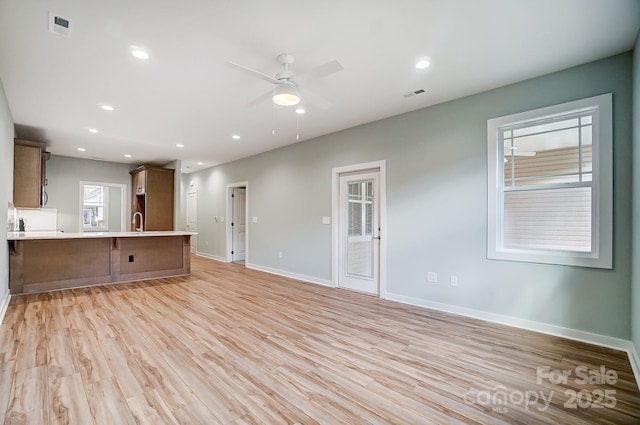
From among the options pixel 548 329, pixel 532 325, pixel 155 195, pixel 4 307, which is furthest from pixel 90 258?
pixel 548 329

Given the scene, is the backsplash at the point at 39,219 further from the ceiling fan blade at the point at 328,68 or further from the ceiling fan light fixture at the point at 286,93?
the ceiling fan blade at the point at 328,68

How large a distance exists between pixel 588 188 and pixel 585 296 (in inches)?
43.3

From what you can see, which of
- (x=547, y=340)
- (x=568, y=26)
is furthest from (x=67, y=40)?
(x=547, y=340)

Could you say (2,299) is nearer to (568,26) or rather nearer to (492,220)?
Result: (492,220)

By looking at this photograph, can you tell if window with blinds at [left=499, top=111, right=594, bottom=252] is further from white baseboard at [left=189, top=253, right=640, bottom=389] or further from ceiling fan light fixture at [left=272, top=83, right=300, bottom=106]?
ceiling fan light fixture at [left=272, top=83, right=300, bottom=106]

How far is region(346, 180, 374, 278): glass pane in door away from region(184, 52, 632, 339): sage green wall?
43 cm

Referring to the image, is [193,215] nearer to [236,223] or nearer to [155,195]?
[155,195]

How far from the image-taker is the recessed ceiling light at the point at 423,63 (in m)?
2.87

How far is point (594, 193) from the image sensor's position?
290cm

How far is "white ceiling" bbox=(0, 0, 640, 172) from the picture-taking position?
2197 mm

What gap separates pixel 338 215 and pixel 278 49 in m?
3.09

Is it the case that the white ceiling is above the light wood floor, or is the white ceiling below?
above

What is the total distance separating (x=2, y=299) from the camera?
366cm

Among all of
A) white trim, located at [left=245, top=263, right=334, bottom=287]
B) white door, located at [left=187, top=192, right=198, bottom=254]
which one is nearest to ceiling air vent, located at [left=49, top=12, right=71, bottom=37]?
white trim, located at [left=245, top=263, right=334, bottom=287]
